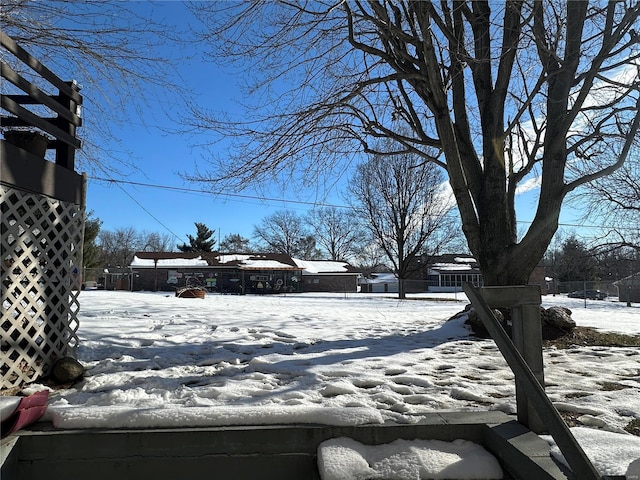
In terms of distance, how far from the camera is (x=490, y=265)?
634cm

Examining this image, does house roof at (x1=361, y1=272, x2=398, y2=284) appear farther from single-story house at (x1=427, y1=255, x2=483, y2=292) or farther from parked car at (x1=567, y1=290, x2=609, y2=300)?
parked car at (x1=567, y1=290, x2=609, y2=300)

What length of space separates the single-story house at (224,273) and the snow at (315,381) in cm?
2855

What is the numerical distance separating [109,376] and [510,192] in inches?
259

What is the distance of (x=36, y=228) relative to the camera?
3.91 meters

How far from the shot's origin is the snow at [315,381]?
2.92 m

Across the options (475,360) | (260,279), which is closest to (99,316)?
(475,360)

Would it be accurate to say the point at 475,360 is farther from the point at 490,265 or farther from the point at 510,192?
the point at 510,192

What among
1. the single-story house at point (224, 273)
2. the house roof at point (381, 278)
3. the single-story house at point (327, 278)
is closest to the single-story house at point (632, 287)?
the single-story house at point (327, 278)

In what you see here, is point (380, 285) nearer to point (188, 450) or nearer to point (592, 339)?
point (592, 339)

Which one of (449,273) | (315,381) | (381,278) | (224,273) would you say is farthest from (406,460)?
(381,278)

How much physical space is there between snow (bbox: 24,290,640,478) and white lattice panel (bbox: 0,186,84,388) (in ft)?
1.10

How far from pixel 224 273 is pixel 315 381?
3369 cm

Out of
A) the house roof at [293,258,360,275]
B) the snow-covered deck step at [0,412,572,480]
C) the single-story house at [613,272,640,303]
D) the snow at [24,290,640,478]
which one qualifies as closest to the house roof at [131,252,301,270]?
the house roof at [293,258,360,275]

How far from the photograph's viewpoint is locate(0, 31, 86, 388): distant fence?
362 centimetres
